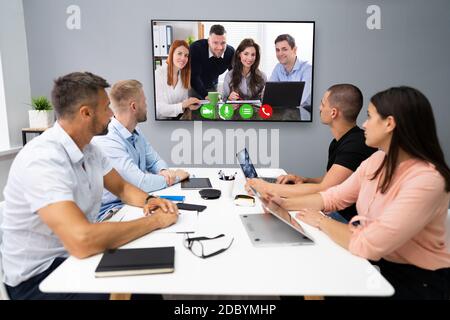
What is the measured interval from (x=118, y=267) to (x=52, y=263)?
17.8 inches

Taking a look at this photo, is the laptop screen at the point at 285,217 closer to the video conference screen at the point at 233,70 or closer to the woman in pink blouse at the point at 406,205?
the woman in pink blouse at the point at 406,205

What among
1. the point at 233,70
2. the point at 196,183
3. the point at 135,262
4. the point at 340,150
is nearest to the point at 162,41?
the point at 233,70

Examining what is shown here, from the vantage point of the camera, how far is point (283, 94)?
3.53 metres

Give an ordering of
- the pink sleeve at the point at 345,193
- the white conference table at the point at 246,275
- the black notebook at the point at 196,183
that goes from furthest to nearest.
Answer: the black notebook at the point at 196,183 < the pink sleeve at the point at 345,193 < the white conference table at the point at 246,275

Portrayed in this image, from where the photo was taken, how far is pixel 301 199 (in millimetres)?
1702

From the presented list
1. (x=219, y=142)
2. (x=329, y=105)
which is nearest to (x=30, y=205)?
(x=329, y=105)

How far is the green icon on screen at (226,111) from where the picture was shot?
11.6ft

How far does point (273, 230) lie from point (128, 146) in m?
1.29

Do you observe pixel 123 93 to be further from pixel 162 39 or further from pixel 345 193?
pixel 345 193

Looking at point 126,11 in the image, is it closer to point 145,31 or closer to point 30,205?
point 145,31

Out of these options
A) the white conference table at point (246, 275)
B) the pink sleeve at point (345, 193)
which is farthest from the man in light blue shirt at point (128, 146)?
the pink sleeve at point (345, 193)

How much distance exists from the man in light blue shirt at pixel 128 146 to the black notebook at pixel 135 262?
828 millimetres

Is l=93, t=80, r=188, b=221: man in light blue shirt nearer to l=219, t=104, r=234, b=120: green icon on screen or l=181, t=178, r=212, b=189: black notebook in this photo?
l=181, t=178, r=212, b=189: black notebook

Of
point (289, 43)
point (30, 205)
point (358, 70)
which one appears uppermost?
point (289, 43)
